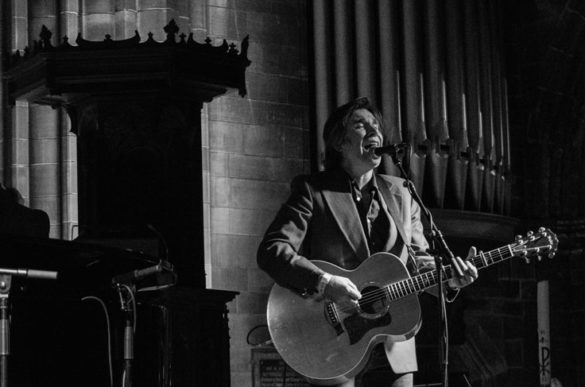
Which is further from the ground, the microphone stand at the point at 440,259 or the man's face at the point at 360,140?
the man's face at the point at 360,140

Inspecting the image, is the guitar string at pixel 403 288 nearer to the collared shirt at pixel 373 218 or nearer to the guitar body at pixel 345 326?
the guitar body at pixel 345 326

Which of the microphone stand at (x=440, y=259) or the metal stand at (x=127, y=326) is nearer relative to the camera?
the metal stand at (x=127, y=326)

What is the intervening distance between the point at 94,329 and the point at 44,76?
197 centimetres

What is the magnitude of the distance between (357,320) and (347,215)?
49 cm

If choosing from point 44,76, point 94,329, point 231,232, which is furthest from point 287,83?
point 94,329

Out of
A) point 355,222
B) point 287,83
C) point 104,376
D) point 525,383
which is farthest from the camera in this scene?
point 525,383

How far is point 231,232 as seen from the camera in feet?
28.9

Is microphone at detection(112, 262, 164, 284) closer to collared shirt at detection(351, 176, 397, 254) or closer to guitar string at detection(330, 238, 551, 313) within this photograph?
guitar string at detection(330, 238, 551, 313)

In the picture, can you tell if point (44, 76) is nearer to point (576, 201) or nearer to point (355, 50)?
point (355, 50)

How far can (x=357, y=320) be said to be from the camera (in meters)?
5.99

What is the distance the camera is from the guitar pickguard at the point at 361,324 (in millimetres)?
5980

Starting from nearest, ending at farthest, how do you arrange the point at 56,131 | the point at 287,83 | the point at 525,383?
the point at 56,131 → the point at 287,83 → the point at 525,383

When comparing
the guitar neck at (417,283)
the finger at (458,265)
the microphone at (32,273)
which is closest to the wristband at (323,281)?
the guitar neck at (417,283)

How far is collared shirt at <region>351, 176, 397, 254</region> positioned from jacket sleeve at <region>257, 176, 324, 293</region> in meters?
0.23
